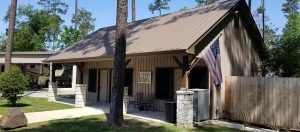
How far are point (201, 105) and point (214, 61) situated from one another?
1.76 m

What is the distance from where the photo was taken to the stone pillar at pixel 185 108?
422 inches

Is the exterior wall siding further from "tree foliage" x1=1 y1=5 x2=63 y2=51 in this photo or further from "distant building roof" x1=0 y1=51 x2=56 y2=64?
"tree foliage" x1=1 y1=5 x2=63 y2=51

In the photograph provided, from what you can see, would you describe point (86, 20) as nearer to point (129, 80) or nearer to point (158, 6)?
point (158, 6)

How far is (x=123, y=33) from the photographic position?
10836 millimetres

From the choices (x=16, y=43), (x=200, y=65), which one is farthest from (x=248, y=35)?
(x=16, y=43)

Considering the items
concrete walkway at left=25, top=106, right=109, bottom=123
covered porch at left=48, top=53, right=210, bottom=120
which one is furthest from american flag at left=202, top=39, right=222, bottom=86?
concrete walkway at left=25, top=106, right=109, bottom=123

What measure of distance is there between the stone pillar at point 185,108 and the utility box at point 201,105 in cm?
89

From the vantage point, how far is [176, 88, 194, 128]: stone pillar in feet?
35.1

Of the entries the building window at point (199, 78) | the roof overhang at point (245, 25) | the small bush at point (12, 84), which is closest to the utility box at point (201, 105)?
the building window at point (199, 78)

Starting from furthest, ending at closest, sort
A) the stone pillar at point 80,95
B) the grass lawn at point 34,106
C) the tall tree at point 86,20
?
the tall tree at point 86,20 → the stone pillar at point 80,95 → the grass lawn at point 34,106

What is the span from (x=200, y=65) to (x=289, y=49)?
15.5 ft

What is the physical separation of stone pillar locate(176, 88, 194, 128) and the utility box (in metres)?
0.89

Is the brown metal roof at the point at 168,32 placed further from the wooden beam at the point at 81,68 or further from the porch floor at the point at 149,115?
the porch floor at the point at 149,115

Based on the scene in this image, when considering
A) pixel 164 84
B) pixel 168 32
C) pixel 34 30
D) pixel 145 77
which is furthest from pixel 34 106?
pixel 34 30
